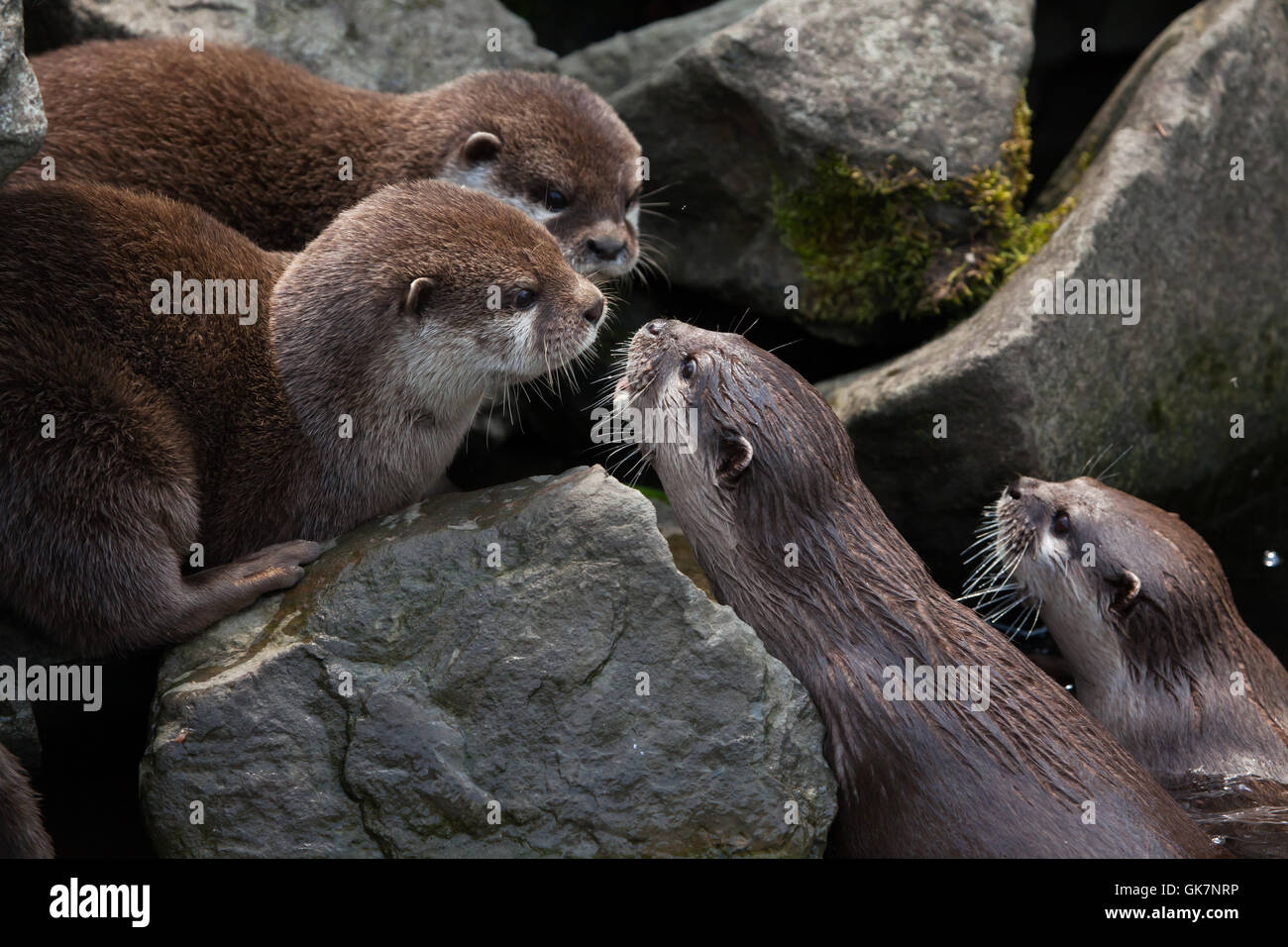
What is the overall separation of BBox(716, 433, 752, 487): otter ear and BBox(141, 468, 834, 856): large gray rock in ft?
1.50

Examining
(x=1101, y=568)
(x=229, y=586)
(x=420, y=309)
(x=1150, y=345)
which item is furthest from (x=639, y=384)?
(x=1150, y=345)

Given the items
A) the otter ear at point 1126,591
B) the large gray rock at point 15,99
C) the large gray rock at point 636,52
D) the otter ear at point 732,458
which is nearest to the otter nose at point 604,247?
the otter ear at point 732,458

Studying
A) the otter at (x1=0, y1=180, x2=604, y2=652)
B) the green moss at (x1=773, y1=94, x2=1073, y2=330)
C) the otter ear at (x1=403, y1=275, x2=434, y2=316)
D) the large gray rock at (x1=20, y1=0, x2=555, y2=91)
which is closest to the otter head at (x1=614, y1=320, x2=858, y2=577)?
the otter at (x1=0, y1=180, x2=604, y2=652)

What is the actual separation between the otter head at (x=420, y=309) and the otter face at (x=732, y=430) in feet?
1.19

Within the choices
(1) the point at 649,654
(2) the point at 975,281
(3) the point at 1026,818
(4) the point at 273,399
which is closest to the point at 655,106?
(2) the point at 975,281

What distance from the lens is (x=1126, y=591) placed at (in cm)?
431

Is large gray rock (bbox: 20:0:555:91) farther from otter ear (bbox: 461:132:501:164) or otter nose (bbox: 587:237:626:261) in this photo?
otter nose (bbox: 587:237:626:261)

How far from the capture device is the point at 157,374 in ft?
11.8

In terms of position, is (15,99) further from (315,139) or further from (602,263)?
(602,263)

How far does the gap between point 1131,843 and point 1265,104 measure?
3514 millimetres

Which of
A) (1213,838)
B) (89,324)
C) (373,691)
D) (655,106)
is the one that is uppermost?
(655,106)
